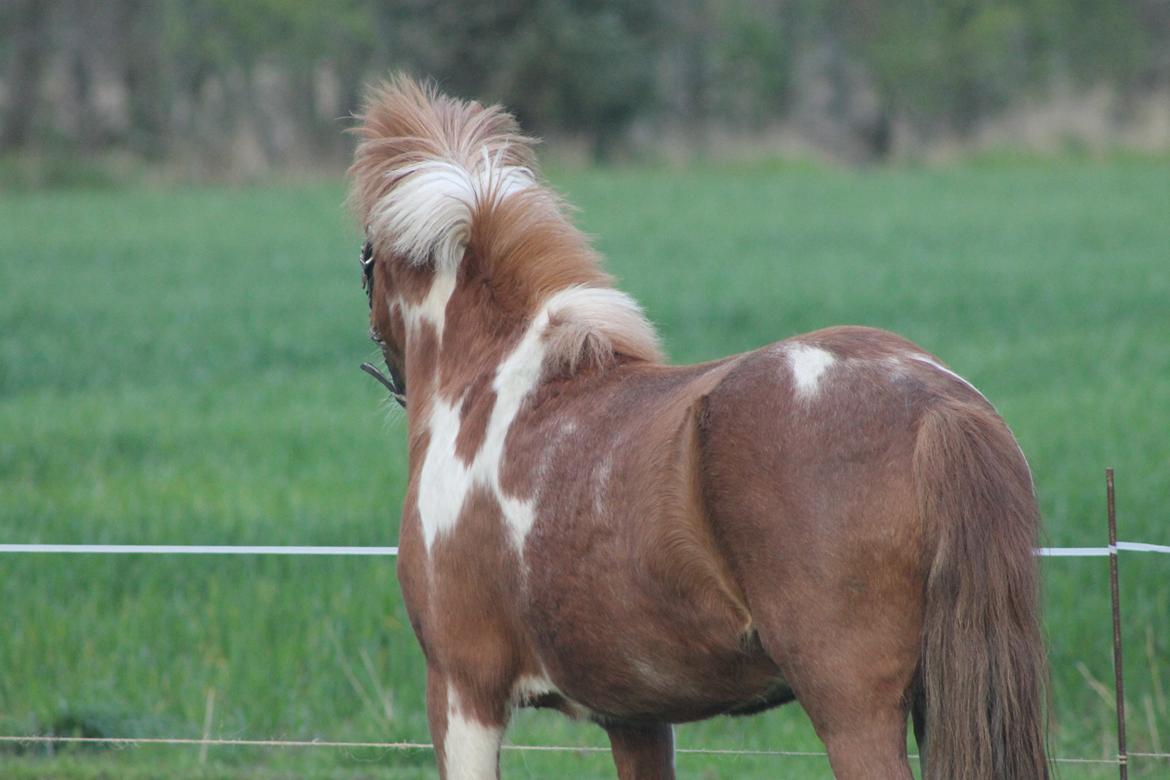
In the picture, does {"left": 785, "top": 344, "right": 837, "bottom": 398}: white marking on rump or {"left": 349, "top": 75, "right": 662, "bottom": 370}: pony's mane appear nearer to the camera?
{"left": 785, "top": 344, "right": 837, "bottom": 398}: white marking on rump

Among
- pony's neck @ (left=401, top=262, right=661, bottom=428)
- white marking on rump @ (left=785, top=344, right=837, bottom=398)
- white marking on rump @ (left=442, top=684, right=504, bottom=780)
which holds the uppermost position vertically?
white marking on rump @ (left=785, top=344, right=837, bottom=398)

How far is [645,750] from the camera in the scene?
3789mm

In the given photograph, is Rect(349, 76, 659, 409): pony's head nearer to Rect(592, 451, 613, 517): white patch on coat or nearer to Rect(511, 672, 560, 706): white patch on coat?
Rect(592, 451, 613, 517): white patch on coat

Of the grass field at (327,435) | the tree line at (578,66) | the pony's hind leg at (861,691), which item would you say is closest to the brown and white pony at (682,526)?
the pony's hind leg at (861,691)

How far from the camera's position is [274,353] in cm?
1402

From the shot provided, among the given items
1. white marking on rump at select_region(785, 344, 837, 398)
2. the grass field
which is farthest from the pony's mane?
white marking on rump at select_region(785, 344, 837, 398)

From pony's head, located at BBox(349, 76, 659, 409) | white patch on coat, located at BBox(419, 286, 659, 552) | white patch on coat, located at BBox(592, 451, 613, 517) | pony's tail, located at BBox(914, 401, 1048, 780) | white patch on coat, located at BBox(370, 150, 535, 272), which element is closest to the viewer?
pony's tail, located at BBox(914, 401, 1048, 780)

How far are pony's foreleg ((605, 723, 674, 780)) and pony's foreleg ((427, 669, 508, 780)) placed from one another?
0.37 metres

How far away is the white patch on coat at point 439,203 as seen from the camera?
3.92m

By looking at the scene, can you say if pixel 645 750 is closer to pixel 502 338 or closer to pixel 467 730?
pixel 467 730

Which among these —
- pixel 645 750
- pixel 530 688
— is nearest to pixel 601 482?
pixel 530 688

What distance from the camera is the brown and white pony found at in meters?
2.79

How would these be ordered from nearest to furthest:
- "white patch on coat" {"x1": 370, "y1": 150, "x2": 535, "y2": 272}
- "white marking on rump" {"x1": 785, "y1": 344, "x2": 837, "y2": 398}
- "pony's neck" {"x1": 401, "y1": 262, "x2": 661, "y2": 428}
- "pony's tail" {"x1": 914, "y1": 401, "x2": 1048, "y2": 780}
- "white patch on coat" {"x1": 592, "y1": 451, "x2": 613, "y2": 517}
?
1. "pony's tail" {"x1": 914, "y1": 401, "x2": 1048, "y2": 780}
2. "white marking on rump" {"x1": 785, "y1": 344, "x2": 837, "y2": 398}
3. "white patch on coat" {"x1": 592, "y1": 451, "x2": 613, "y2": 517}
4. "pony's neck" {"x1": 401, "y1": 262, "x2": 661, "y2": 428}
5. "white patch on coat" {"x1": 370, "y1": 150, "x2": 535, "y2": 272}

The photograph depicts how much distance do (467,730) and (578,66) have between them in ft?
116
